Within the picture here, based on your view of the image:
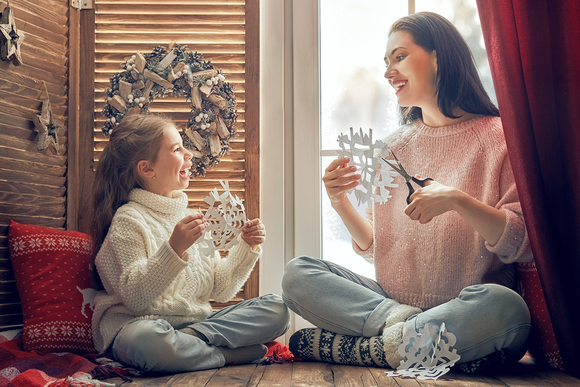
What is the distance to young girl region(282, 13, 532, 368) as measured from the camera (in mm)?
1230

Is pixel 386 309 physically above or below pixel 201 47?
below

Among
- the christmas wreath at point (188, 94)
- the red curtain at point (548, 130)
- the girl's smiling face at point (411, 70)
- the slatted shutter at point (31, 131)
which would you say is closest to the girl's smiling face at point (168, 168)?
the christmas wreath at point (188, 94)

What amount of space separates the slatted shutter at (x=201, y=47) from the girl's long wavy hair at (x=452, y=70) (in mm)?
643

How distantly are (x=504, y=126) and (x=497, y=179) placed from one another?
157mm

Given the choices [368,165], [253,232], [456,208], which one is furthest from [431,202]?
[253,232]

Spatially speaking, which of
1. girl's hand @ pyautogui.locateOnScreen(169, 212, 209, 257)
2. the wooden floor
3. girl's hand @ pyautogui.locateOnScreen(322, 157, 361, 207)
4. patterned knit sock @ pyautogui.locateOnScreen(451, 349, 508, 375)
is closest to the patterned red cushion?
the wooden floor

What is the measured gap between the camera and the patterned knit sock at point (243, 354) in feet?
4.56

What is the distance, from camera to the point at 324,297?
1398 millimetres

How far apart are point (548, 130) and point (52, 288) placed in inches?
55.3

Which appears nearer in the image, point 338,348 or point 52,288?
point 338,348

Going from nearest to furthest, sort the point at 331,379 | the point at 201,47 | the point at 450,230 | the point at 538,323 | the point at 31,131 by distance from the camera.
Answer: the point at 331,379 → the point at 538,323 → the point at 450,230 → the point at 31,131 → the point at 201,47

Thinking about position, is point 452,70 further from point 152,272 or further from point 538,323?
point 152,272

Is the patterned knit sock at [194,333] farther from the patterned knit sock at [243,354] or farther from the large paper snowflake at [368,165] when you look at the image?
the large paper snowflake at [368,165]

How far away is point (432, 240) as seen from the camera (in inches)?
56.9
